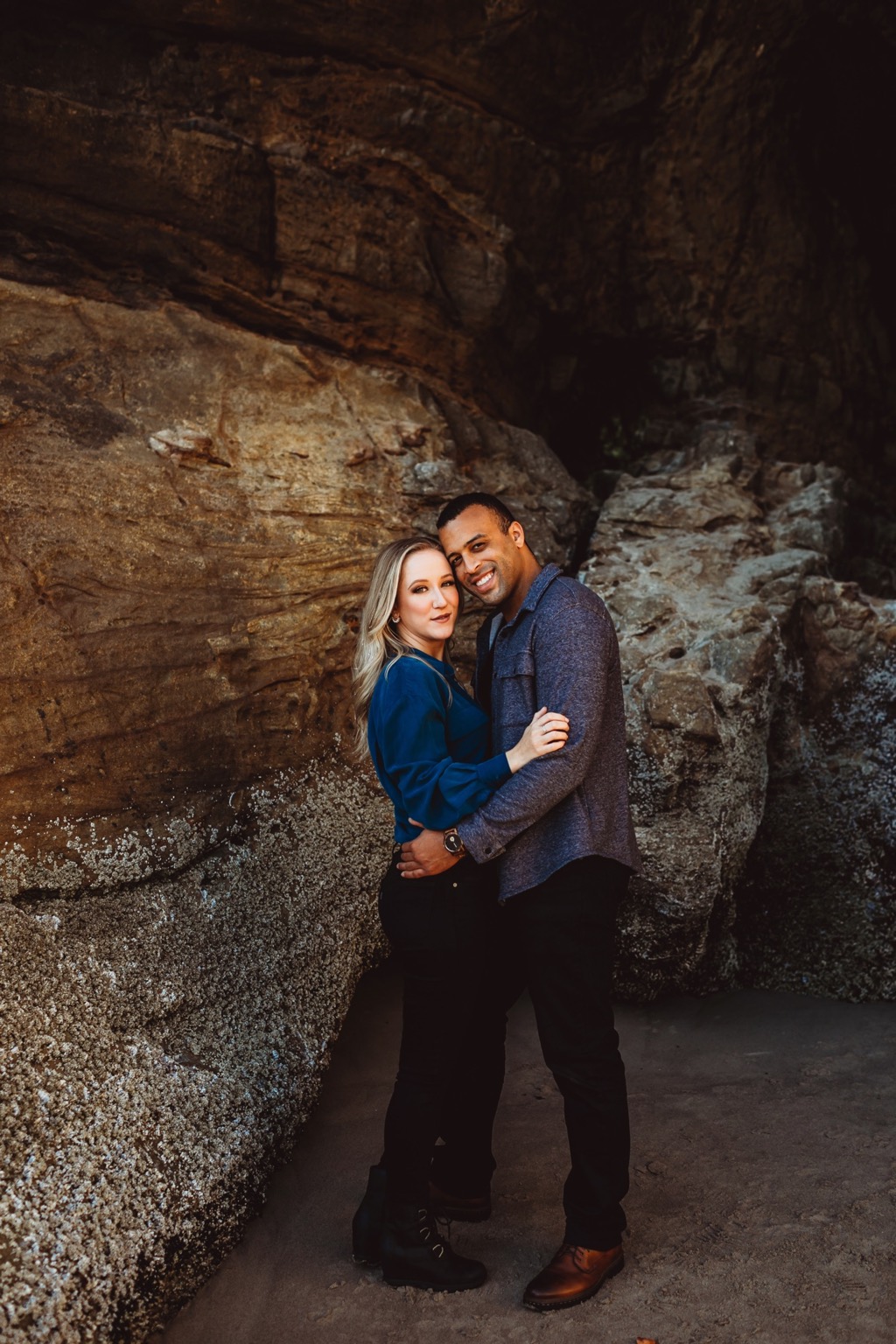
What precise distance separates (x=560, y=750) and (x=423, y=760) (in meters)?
0.39

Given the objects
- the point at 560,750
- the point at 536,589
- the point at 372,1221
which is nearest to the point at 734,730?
the point at 536,589

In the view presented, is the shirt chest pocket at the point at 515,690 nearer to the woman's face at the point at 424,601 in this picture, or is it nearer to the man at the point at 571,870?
the man at the point at 571,870

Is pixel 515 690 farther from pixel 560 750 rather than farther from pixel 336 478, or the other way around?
pixel 336 478

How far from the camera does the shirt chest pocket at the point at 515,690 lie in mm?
2996

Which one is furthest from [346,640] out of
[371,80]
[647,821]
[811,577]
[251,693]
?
[371,80]

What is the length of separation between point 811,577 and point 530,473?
1.65 meters

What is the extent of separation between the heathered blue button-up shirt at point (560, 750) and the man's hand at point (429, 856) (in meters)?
0.07

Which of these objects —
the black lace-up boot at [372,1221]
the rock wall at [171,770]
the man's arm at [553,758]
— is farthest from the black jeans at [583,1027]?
the rock wall at [171,770]

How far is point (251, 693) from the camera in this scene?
4.40 meters

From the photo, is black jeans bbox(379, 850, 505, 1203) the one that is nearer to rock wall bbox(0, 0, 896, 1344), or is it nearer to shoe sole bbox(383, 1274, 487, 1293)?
shoe sole bbox(383, 1274, 487, 1293)

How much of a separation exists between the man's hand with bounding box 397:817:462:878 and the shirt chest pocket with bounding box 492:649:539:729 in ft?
1.39

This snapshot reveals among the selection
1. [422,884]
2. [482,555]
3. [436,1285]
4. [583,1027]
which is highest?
[482,555]

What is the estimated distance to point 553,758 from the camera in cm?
280

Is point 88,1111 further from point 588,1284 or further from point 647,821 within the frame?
point 647,821
